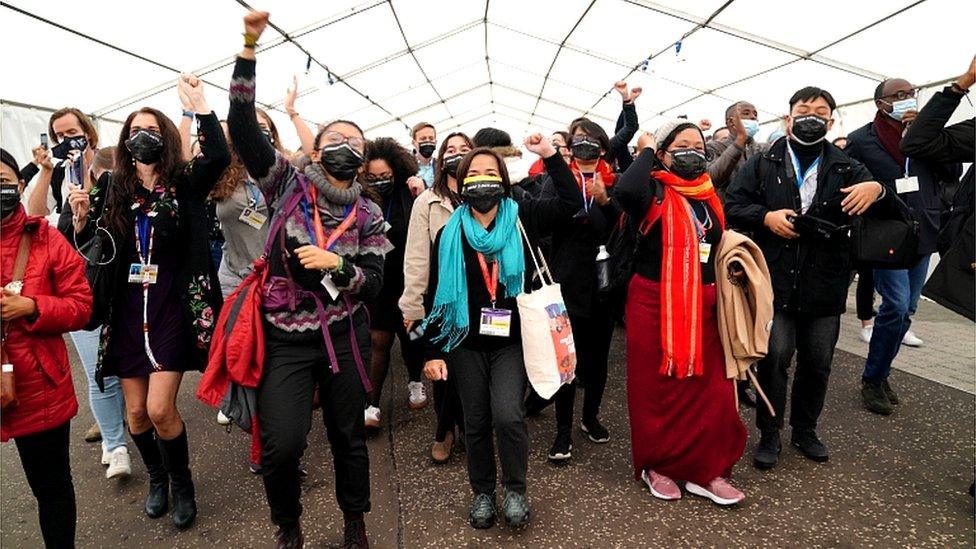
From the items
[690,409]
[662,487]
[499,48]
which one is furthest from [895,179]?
[499,48]

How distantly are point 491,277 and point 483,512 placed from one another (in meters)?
1.17

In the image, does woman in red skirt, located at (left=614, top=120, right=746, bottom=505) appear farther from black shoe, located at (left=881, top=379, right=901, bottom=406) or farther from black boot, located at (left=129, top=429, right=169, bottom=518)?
black boot, located at (left=129, top=429, right=169, bottom=518)

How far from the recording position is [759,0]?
646 centimetres

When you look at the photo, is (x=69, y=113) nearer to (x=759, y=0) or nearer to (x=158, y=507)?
(x=158, y=507)

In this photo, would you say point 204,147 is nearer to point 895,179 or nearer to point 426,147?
point 426,147

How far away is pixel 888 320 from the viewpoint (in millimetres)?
3793

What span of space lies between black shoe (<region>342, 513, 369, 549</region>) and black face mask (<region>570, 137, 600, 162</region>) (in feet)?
7.64

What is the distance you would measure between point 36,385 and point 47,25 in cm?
503

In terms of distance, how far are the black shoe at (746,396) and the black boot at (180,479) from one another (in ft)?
12.5

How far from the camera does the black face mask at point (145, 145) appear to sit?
8.73 ft

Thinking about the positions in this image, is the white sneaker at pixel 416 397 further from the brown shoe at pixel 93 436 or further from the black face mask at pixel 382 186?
the brown shoe at pixel 93 436

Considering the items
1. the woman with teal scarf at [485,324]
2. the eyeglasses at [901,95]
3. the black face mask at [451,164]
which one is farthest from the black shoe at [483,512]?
the eyeglasses at [901,95]

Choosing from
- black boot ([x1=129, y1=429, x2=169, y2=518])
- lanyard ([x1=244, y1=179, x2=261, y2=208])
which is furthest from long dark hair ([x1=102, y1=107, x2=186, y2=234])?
black boot ([x1=129, y1=429, x2=169, y2=518])

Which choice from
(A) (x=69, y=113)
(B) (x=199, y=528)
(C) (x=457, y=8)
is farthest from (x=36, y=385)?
(C) (x=457, y=8)
